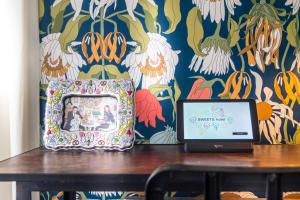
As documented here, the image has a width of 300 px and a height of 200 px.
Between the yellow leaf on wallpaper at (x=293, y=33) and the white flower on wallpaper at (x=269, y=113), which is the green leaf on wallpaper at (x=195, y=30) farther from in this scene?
the yellow leaf on wallpaper at (x=293, y=33)

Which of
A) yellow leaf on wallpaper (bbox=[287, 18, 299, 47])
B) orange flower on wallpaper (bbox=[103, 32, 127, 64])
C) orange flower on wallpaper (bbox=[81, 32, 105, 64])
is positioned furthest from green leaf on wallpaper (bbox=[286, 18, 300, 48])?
→ orange flower on wallpaper (bbox=[81, 32, 105, 64])

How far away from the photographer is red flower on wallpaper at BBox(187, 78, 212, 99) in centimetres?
172

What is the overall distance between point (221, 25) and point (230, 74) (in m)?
0.24

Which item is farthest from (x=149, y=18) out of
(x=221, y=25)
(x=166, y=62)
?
(x=221, y=25)

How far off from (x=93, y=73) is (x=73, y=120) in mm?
294

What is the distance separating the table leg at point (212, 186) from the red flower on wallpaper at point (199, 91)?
0.98 meters

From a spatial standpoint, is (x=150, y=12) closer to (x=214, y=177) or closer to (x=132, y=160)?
(x=132, y=160)

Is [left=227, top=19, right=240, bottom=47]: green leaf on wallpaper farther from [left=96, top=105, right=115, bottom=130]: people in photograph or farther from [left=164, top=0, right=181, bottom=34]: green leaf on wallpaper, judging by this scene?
[left=96, top=105, right=115, bottom=130]: people in photograph

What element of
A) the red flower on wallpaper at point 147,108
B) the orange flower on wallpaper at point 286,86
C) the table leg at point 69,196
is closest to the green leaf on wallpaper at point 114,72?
the red flower on wallpaper at point 147,108

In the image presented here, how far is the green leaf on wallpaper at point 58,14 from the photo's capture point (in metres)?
1.72

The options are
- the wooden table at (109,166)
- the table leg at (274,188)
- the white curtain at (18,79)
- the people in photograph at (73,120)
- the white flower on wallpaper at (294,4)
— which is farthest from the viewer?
the white flower on wallpaper at (294,4)

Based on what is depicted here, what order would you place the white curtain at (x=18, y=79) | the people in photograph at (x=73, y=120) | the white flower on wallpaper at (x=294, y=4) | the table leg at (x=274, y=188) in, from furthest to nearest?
1. the white flower on wallpaper at (x=294, y=4)
2. the people in photograph at (x=73, y=120)
3. the white curtain at (x=18, y=79)
4. the table leg at (x=274, y=188)

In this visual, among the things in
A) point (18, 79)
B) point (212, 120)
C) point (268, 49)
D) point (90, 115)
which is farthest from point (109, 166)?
point (268, 49)

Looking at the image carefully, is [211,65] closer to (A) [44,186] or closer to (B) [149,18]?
(B) [149,18]
